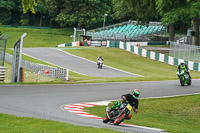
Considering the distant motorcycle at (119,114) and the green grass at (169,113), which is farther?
the green grass at (169,113)

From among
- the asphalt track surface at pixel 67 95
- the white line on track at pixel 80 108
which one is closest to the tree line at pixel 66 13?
the asphalt track surface at pixel 67 95

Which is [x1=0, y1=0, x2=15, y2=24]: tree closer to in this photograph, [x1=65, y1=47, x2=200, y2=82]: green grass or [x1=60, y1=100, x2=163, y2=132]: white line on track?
[x1=65, y1=47, x2=200, y2=82]: green grass

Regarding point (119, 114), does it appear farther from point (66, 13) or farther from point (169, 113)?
point (66, 13)

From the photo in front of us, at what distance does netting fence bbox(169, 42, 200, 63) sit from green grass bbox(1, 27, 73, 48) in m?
34.2

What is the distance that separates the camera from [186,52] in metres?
47.9

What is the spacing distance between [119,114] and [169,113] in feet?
16.0

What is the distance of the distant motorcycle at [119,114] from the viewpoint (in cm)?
1625

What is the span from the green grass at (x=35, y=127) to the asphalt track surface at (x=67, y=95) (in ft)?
4.93

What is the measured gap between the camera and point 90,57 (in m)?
54.2

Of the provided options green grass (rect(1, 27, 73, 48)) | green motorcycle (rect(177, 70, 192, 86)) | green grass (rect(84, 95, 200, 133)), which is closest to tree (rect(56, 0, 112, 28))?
green grass (rect(1, 27, 73, 48))

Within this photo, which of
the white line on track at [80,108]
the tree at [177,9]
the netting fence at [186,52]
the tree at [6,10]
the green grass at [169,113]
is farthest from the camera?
the tree at [6,10]

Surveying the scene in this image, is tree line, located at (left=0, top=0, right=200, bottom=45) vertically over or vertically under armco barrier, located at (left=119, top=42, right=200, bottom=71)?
over

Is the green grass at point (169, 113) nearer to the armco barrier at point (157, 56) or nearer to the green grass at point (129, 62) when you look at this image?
the green grass at point (129, 62)

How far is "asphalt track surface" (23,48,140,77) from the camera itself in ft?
139
